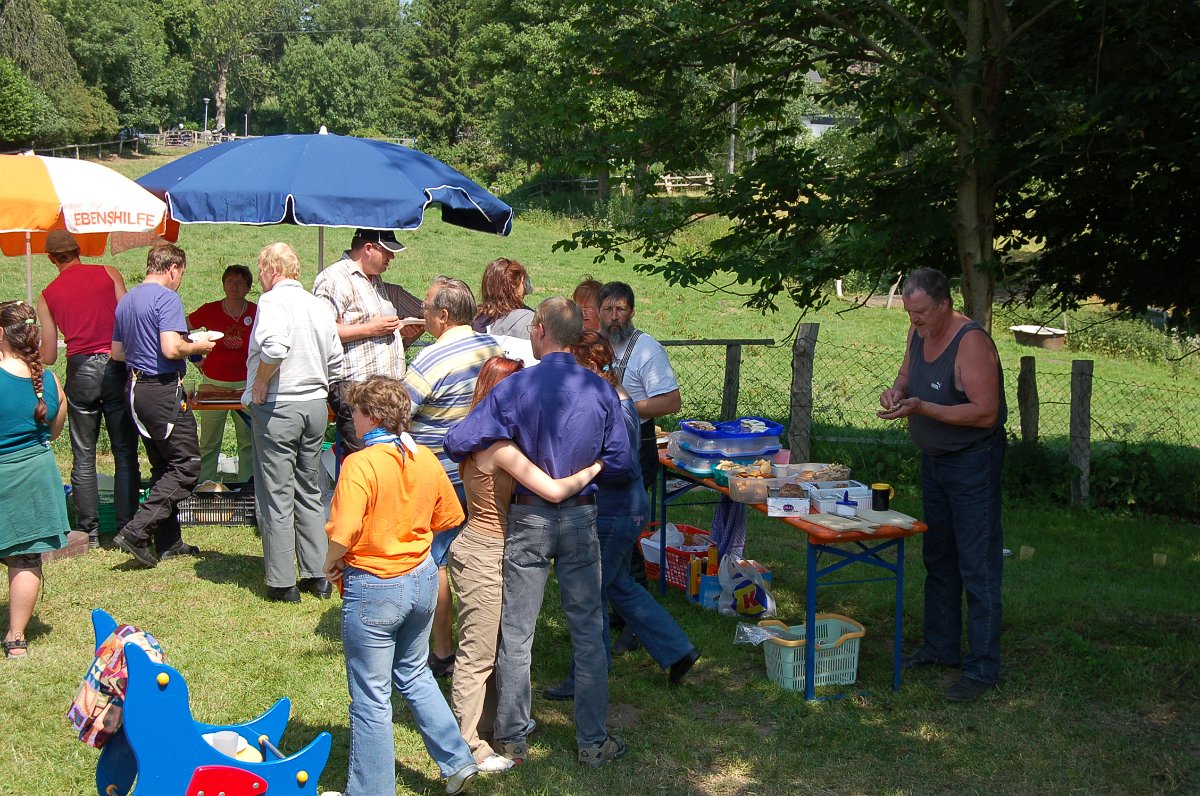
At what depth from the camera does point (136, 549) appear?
6.28 m

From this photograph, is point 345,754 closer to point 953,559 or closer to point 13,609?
point 13,609

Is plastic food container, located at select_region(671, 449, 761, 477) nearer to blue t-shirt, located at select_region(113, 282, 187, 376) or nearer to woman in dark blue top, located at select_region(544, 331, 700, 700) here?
woman in dark blue top, located at select_region(544, 331, 700, 700)

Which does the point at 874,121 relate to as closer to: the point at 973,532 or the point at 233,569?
the point at 973,532

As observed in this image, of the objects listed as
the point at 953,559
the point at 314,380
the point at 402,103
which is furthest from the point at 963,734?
the point at 402,103

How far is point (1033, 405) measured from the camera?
30.2 ft

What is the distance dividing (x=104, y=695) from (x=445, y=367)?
191cm

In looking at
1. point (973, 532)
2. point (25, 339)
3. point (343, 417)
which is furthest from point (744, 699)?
point (25, 339)

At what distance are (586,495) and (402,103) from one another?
57056 millimetres

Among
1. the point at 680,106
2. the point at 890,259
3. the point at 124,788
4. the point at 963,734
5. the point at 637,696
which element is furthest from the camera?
the point at 680,106

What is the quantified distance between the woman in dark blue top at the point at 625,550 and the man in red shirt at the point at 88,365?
3.43m

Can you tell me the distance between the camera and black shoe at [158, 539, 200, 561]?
258 inches

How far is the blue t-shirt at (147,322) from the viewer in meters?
6.12

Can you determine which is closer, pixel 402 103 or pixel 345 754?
pixel 345 754

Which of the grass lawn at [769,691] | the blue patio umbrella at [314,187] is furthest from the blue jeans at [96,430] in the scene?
the blue patio umbrella at [314,187]
